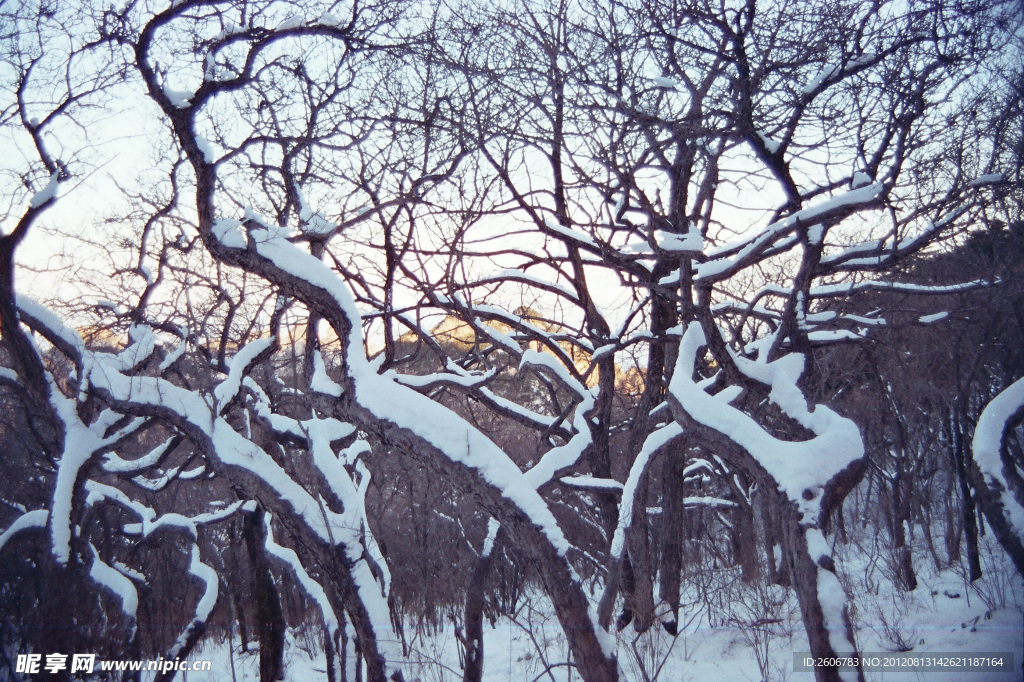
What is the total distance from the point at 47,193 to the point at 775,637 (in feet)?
30.3

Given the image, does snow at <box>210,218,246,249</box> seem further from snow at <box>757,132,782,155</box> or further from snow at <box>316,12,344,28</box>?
snow at <box>757,132,782,155</box>

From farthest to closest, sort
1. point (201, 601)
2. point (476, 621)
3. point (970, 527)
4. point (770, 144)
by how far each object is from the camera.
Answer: point (970, 527)
point (201, 601)
point (476, 621)
point (770, 144)

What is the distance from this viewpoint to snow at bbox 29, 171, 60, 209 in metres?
7.39

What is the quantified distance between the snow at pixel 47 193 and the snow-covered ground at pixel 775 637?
6351 mm

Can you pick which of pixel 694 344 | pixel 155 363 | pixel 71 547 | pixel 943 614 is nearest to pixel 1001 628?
pixel 943 614

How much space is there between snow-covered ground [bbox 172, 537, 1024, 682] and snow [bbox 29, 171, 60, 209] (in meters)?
6.35

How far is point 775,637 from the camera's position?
6879 mm

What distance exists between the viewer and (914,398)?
12.3 metres

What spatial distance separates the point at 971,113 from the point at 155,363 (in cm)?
1089

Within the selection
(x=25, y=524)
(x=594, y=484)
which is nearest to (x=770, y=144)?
(x=594, y=484)

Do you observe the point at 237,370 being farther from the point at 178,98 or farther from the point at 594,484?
the point at 594,484

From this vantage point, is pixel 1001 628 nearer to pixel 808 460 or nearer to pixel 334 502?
pixel 808 460

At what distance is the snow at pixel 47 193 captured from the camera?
7.39 meters

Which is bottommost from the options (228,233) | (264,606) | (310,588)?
(264,606)
